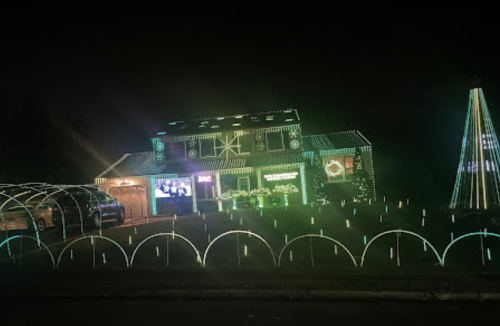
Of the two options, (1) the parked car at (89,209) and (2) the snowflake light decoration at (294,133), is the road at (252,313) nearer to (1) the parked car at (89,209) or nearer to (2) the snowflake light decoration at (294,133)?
(1) the parked car at (89,209)

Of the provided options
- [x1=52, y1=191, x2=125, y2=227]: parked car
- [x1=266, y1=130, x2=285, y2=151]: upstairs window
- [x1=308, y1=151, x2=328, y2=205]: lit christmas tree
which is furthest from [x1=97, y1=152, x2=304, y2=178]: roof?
[x1=52, y1=191, x2=125, y2=227]: parked car

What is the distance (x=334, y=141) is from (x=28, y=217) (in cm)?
1856

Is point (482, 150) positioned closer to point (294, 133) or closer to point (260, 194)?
point (294, 133)

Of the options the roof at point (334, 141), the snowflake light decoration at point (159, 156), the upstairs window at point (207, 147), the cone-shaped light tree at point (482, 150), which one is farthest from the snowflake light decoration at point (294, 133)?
the cone-shaped light tree at point (482, 150)

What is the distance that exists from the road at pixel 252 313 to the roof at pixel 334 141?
52.7 feet

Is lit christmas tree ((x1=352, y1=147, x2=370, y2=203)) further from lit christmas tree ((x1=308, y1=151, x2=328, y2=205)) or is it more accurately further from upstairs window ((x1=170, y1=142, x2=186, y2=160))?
upstairs window ((x1=170, y1=142, x2=186, y2=160))

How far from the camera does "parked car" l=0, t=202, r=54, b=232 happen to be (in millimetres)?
14942

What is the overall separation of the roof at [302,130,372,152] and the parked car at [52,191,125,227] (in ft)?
39.9

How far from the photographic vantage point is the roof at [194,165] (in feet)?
65.0

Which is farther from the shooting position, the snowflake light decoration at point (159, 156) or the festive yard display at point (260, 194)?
the snowflake light decoration at point (159, 156)

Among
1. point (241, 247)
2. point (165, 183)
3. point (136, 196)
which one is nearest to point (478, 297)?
point (241, 247)

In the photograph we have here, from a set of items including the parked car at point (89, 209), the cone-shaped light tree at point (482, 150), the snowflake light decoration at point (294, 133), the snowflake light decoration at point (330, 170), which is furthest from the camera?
the snowflake light decoration at point (330, 170)

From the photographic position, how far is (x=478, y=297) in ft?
19.4

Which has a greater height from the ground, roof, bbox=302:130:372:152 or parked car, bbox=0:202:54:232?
roof, bbox=302:130:372:152
